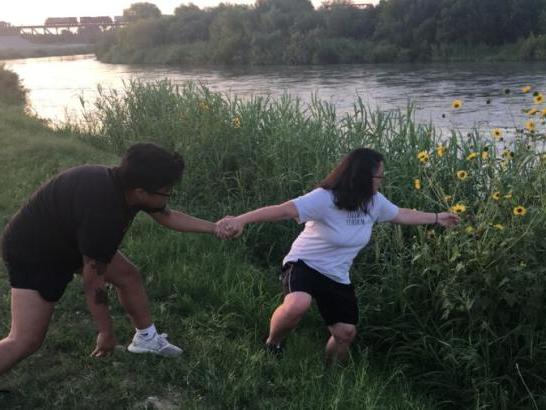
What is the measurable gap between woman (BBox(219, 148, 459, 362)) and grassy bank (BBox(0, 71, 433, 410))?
11.2 inches

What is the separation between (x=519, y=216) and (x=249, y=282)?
1.99 metres

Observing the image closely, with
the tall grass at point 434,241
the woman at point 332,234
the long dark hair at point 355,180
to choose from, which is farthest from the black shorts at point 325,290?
the tall grass at point 434,241

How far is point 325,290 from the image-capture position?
11.1 ft

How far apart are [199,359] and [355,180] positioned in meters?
1.32

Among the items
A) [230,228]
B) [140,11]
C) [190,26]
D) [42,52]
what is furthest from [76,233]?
[42,52]

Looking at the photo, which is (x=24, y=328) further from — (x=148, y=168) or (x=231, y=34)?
(x=231, y=34)

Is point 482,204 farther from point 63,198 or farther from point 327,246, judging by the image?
point 63,198

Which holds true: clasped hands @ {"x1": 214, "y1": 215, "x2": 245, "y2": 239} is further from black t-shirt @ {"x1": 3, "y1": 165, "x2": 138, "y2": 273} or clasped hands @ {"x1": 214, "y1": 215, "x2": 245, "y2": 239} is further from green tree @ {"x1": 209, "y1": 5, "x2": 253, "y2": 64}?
green tree @ {"x1": 209, "y1": 5, "x2": 253, "y2": 64}

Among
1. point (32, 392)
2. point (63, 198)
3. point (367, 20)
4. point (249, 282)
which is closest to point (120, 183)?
point (63, 198)

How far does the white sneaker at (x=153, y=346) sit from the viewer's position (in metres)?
3.34

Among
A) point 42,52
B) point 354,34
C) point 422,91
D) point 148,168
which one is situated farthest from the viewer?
point 42,52

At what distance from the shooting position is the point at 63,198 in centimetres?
278

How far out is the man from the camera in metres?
2.68

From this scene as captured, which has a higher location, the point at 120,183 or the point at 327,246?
the point at 120,183
